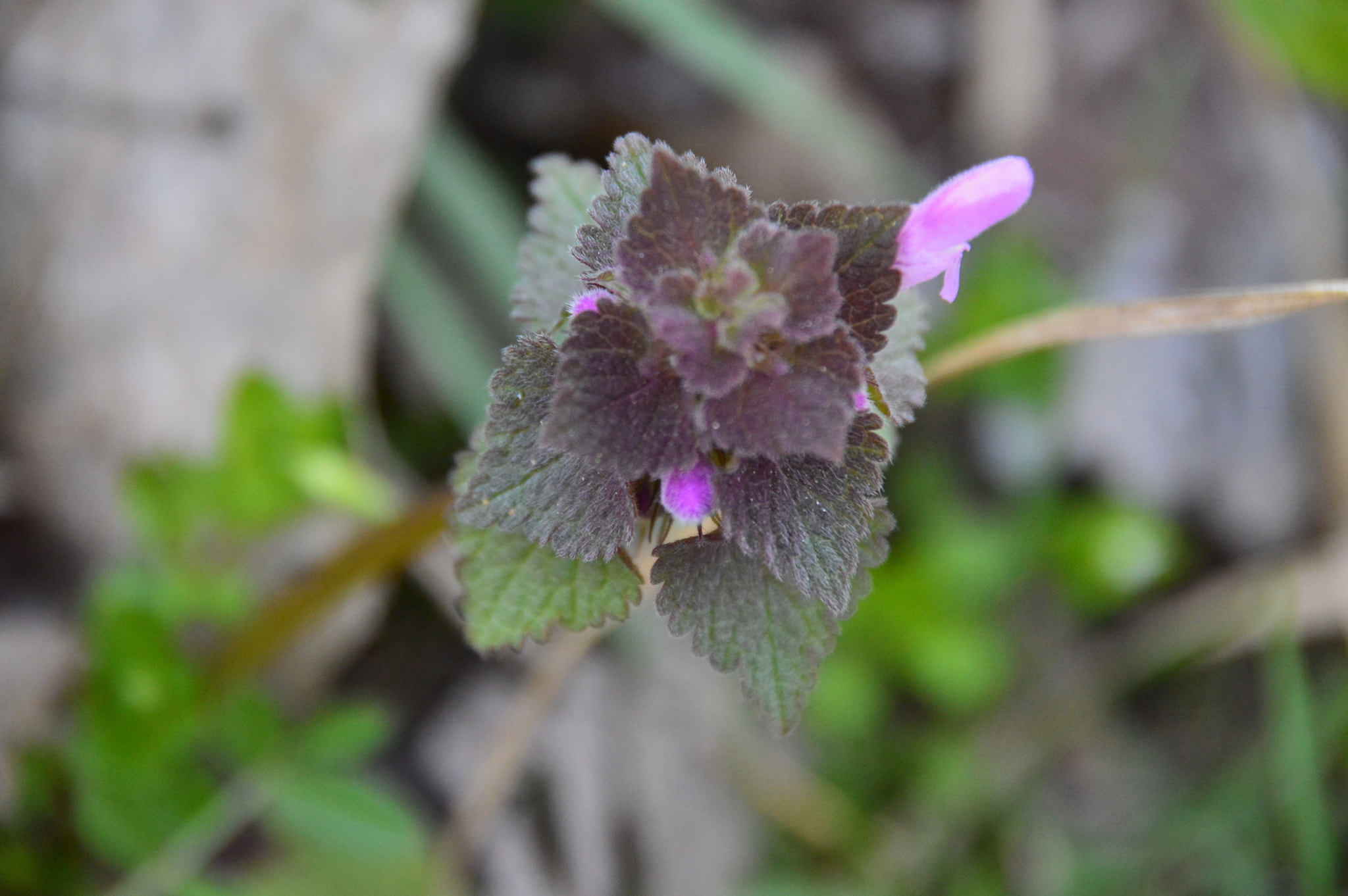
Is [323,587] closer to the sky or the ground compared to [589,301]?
closer to the ground

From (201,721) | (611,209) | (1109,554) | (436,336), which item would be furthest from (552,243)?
(1109,554)

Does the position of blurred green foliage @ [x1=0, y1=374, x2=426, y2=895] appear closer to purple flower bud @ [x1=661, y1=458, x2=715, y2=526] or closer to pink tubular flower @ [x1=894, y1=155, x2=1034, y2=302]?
purple flower bud @ [x1=661, y1=458, x2=715, y2=526]

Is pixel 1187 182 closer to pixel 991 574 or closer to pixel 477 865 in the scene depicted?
pixel 991 574

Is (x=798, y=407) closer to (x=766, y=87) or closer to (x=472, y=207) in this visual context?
(x=472, y=207)

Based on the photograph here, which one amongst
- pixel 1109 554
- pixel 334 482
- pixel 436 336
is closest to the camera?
pixel 334 482

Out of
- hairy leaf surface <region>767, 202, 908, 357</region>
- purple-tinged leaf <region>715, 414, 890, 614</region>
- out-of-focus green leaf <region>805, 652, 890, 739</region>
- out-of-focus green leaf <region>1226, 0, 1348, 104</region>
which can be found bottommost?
out-of-focus green leaf <region>805, 652, 890, 739</region>

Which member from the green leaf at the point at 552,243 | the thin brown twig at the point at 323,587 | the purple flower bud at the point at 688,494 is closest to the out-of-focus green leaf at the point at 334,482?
the thin brown twig at the point at 323,587

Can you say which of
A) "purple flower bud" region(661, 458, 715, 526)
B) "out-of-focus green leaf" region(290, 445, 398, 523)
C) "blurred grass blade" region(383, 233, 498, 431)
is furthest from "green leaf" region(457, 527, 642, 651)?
"blurred grass blade" region(383, 233, 498, 431)
